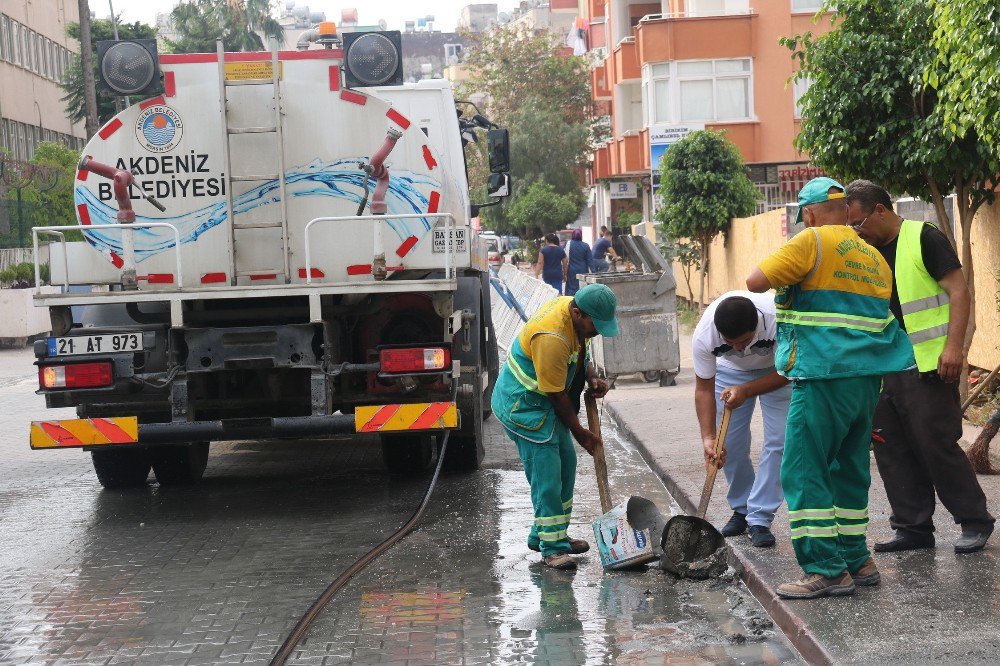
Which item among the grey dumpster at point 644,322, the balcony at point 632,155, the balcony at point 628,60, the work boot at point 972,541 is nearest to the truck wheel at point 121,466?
the work boot at point 972,541

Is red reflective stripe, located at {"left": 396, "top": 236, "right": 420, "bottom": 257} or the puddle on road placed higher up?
red reflective stripe, located at {"left": 396, "top": 236, "right": 420, "bottom": 257}

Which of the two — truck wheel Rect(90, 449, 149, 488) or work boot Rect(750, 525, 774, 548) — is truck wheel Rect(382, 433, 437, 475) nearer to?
truck wheel Rect(90, 449, 149, 488)

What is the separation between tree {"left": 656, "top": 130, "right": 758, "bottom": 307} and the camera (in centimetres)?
2266

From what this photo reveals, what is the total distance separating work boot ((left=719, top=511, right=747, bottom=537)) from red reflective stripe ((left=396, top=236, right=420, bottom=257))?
2757 mm

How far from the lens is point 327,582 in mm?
6652

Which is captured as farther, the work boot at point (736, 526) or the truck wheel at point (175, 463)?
the truck wheel at point (175, 463)

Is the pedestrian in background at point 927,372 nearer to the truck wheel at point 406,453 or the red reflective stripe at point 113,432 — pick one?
the truck wheel at point 406,453

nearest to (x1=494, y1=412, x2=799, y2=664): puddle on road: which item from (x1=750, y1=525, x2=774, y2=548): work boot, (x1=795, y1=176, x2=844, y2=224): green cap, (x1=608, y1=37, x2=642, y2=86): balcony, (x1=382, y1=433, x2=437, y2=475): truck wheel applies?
(x1=750, y1=525, x2=774, y2=548): work boot

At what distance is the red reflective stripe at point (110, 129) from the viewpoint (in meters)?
8.45

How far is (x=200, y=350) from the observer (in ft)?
27.2

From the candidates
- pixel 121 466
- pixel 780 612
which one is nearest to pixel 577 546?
pixel 780 612

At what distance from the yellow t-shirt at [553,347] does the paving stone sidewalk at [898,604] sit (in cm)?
126

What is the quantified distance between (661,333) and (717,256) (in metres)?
11.5

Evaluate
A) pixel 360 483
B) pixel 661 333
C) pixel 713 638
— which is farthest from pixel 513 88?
pixel 713 638
